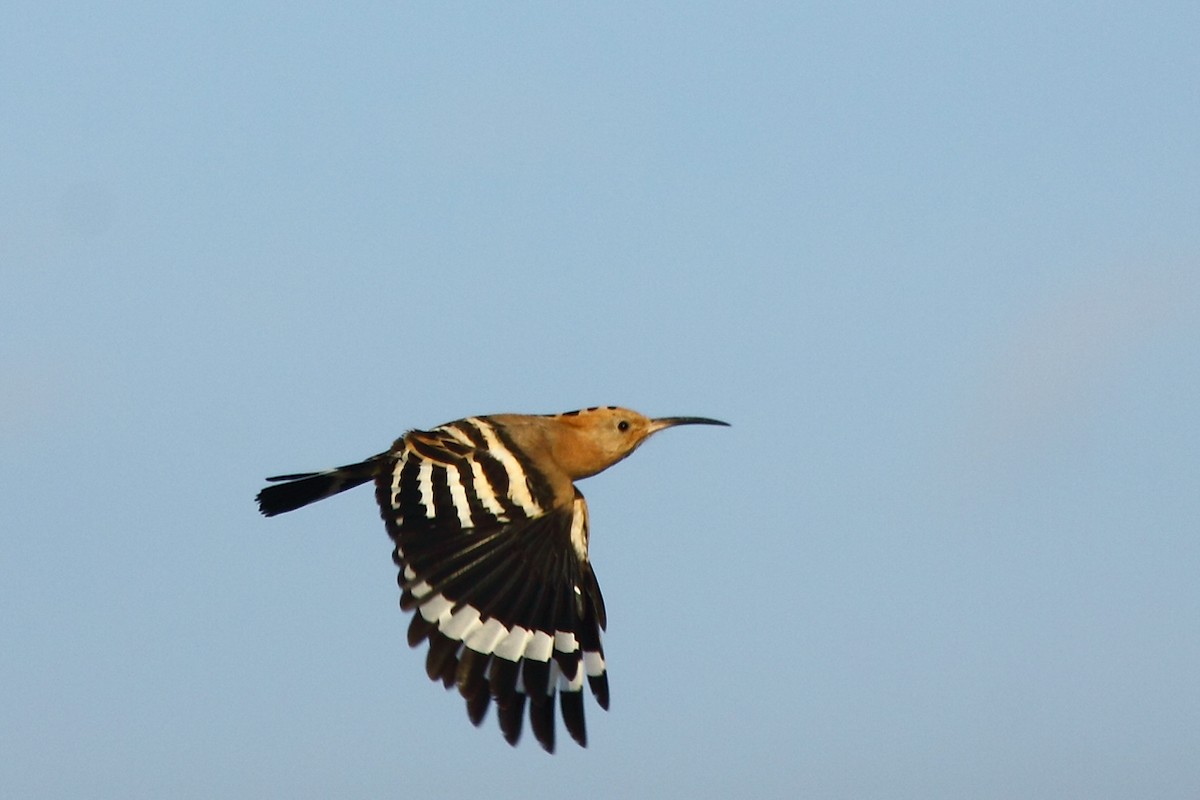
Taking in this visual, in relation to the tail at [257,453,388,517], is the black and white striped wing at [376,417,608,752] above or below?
below

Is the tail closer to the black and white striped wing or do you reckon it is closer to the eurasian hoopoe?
the eurasian hoopoe

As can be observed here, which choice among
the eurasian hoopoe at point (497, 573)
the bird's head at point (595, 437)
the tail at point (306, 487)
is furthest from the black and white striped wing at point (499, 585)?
the bird's head at point (595, 437)

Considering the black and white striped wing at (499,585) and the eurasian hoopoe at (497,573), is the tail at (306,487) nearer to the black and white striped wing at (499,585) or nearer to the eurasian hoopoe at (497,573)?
the eurasian hoopoe at (497,573)

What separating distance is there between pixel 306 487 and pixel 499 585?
1305mm

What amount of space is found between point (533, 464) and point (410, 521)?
29.9 inches

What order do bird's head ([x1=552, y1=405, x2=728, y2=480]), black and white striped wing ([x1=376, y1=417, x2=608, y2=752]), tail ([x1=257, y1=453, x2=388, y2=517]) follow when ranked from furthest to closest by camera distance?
bird's head ([x1=552, y1=405, x2=728, y2=480])
tail ([x1=257, y1=453, x2=388, y2=517])
black and white striped wing ([x1=376, y1=417, x2=608, y2=752])

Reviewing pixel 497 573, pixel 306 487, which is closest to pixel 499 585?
pixel 497 573

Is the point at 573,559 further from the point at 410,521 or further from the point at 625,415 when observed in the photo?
the point at 625,415

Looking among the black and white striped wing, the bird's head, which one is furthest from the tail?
the bird's head

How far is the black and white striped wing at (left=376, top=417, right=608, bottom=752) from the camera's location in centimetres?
639

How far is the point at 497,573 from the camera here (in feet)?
21.6

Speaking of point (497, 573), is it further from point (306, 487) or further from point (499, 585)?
point (306, 487)

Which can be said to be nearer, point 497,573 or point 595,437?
point 497,573

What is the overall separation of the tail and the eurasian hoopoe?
20cm
